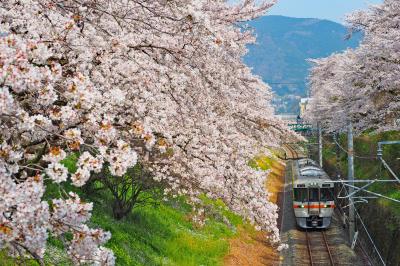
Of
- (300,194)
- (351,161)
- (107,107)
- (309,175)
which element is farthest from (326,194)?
(107,107)

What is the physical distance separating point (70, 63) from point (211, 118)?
5.00 metres

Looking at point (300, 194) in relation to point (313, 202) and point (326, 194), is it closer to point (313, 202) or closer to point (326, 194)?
point (313, 202)

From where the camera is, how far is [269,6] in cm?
1399

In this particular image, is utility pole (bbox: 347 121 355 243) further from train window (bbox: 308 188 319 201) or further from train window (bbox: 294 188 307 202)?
train window (bbox: 294 188 307 202)

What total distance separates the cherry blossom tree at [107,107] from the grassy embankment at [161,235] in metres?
2.32

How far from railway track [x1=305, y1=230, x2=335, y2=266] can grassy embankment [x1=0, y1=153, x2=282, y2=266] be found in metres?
3.12

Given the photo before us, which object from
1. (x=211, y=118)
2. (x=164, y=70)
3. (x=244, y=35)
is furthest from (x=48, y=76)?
(x=244, y=35)

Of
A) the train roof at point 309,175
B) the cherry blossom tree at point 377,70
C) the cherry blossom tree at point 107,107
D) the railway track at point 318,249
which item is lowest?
the railway track at point 318,249

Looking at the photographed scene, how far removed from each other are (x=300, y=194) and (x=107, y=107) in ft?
79.9

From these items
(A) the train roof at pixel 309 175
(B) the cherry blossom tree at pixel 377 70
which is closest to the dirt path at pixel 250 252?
(A) the train roof at pixel 309 175

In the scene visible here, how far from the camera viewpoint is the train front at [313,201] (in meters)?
28.8

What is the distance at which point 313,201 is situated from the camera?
95.2ft

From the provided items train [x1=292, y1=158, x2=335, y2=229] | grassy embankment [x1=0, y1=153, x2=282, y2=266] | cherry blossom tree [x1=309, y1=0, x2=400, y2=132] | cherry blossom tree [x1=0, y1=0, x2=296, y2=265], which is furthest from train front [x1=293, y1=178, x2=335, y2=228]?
cherry blossom tree [x1=0, y1=0, x2=296, y2=265]

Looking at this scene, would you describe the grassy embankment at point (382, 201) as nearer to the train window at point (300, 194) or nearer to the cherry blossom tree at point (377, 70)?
the cherry blossom tree at point (377, 70)
